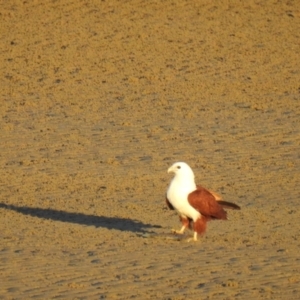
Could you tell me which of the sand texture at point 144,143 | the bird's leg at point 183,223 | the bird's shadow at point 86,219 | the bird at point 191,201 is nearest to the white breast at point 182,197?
the bird at point 191,201

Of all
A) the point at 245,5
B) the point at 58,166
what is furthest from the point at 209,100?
the point at 245,5

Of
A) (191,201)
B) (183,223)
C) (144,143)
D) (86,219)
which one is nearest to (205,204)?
(191,201)

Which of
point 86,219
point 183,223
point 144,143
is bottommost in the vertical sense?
point 183,223

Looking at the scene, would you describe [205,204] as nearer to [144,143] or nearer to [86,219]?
[86,219]

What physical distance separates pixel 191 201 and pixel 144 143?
16.4 feet

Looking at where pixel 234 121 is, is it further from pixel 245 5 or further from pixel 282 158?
pixel 245 5

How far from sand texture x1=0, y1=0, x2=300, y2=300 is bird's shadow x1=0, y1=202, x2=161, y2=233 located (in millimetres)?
22

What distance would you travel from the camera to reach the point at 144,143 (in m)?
14.7

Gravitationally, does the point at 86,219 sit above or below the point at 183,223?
above

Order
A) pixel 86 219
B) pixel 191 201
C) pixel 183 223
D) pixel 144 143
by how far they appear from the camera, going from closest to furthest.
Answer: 1. pixel 191 201
2. pixel 183 223
3. pixel 86 219
4. pixel 144 143

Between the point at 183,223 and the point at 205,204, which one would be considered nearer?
the point at 205,204

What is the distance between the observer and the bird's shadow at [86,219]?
35.2ft

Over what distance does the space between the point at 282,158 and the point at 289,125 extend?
6.06 feet

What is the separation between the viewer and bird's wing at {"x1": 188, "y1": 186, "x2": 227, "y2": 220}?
9773mm
